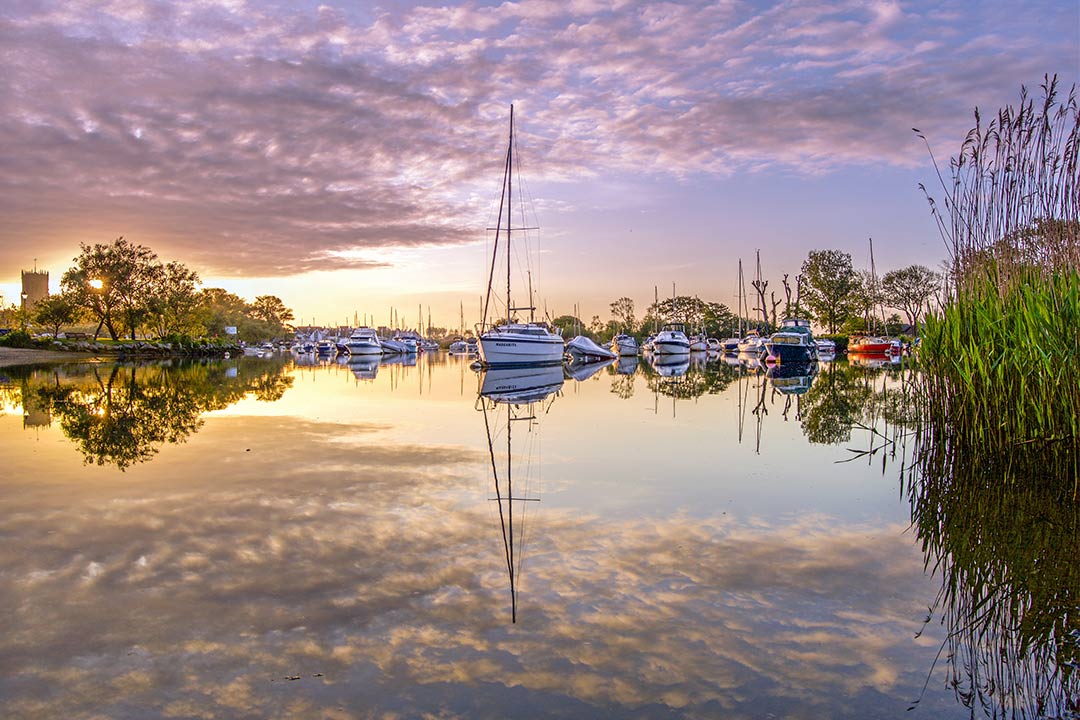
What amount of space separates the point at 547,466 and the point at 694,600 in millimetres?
4889

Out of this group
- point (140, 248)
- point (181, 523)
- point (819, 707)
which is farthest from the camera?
point (140, 248)

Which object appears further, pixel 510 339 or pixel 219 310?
pixel 219 310

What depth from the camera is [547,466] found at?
366 inches

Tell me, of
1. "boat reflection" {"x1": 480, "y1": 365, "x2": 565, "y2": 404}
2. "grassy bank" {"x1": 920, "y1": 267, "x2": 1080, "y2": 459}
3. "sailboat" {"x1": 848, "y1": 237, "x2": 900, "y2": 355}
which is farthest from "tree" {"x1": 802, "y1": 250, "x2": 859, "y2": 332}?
"grassy bank" {"x1": 920, "y1": 267, "x2": 1080, "y2": 459}

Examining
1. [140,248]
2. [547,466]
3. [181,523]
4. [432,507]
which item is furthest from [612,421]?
[140,248]

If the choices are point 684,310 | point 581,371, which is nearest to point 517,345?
point 581,371

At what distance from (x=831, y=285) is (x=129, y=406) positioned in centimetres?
7199

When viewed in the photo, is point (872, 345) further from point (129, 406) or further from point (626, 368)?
point (129, 406)

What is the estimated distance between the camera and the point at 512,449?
1063 centimetres

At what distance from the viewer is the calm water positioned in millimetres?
3404

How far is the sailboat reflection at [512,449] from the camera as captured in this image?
5.89 m

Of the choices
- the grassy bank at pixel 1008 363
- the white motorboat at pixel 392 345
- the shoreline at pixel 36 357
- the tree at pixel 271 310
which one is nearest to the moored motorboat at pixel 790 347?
the grassy bank at pixel 1008 363

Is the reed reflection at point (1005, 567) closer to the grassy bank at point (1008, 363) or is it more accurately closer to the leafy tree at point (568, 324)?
the grassy bank at point (1008, 363)

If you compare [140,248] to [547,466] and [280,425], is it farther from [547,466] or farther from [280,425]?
[547,466]
